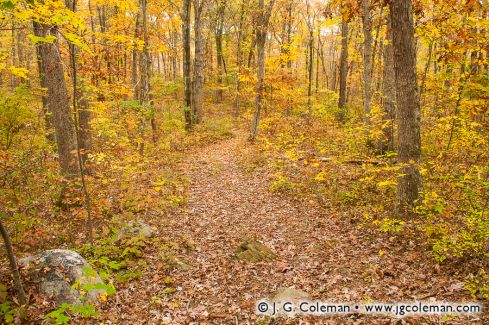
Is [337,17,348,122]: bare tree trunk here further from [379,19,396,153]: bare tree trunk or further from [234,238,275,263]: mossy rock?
[234,238,275,263]: mossy rock

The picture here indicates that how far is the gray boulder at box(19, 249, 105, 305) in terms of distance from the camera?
5129 mm

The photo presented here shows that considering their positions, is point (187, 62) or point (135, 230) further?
point (187, 62)

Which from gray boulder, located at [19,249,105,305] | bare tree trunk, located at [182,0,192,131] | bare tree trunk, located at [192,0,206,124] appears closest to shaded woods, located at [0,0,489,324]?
gray boulder, located at [19,249,105,305]

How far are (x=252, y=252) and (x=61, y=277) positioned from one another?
3727mm

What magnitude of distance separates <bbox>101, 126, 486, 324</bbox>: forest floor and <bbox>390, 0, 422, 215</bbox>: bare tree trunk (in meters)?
1.19

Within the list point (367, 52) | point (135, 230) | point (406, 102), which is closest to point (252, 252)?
point (135, 230)

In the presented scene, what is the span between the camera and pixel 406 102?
22.5ft

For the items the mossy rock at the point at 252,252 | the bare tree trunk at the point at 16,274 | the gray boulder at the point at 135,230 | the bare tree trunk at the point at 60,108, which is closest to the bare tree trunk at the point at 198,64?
the bare tree trunk at the point at 60,108

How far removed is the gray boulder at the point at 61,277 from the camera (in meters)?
5.13

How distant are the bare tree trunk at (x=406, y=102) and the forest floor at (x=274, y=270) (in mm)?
1194

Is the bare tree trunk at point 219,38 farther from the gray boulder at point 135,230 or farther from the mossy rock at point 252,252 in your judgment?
the mossy rock at point 252,252

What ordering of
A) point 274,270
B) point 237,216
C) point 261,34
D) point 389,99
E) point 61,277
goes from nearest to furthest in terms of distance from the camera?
point 61,277 → point 274,270 → point 237,216 → point 389,99 → point 261,34

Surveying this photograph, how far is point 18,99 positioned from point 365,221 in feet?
34.1

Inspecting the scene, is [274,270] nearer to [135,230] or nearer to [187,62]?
[135,230]
